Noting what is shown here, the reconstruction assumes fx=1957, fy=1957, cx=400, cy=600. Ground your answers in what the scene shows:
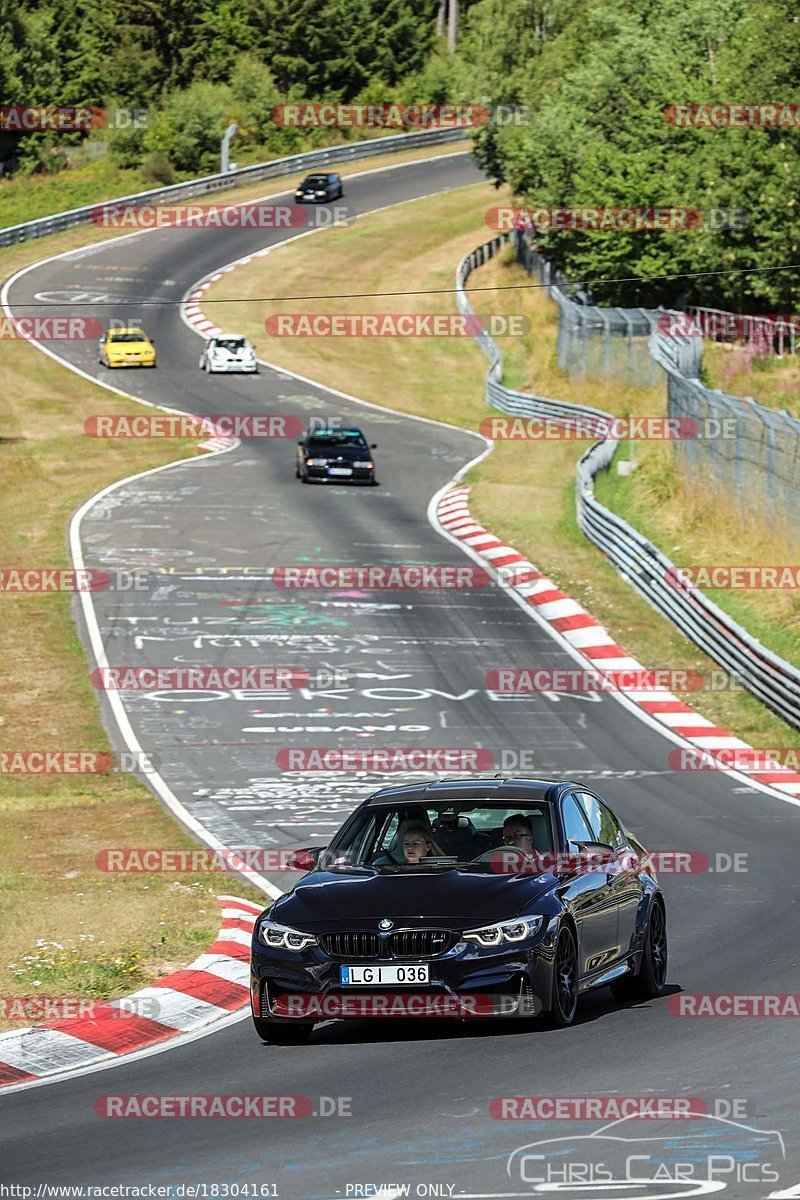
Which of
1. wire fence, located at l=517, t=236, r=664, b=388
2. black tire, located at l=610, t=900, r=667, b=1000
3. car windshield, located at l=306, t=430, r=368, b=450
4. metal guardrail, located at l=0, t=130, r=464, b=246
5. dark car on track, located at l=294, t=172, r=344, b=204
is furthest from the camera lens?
dark car on track, located at l=294, t=172, r=344, b=204

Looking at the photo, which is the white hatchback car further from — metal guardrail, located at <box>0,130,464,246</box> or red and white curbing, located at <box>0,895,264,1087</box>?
red and white curbing, located at <box>0,895,264,1087</box>

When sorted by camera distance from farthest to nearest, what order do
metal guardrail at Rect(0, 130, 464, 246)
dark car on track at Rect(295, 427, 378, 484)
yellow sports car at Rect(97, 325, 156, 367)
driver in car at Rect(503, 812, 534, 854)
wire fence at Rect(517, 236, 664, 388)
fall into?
metal guardrail at Rect(0, 130, 464, 246) < yellow sports car at Rect(97, 325, 156, 367) < wire fence at Rect(517, 236, 664, 388) < dark car on track at Rect(295, 427, 378, 484) < driver in car at Rect(503, 812, 534, 854)

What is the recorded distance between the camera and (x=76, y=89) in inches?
4220

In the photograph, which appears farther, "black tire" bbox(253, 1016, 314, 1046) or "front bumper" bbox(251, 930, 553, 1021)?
"black tire" bbox(253, 1016, 314, 1046)

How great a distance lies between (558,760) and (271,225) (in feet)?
217

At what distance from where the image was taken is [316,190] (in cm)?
8906

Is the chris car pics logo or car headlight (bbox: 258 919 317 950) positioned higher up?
the chris car pics logo

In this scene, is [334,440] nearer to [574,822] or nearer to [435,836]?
[574,822]

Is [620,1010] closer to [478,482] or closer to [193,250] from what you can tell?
[478,482]

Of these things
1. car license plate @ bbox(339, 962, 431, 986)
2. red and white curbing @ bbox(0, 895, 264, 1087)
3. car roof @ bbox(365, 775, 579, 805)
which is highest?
car roof @ bbox(365, 775, 579, 805)

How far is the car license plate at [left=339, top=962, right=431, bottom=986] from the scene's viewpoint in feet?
34.9

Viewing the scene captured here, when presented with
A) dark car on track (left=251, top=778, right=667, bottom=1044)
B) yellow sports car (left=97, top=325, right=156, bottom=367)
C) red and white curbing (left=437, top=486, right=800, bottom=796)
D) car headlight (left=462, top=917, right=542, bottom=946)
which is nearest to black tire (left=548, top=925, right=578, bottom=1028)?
dark car on track (left=251, top=778, right=667, bottom=1044)

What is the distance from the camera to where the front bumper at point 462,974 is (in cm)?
1061

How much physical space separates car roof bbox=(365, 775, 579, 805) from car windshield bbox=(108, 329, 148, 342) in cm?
5177
